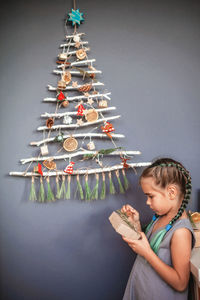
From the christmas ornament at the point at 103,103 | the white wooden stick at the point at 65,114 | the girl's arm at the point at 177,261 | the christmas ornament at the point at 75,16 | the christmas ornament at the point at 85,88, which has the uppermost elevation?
the christmas ornament at the point at 75,16

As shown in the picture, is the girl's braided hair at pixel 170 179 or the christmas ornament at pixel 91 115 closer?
the girl's braided hair at pixel 170 179

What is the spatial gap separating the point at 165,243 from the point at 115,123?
0.69 meters

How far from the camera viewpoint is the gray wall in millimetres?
1380

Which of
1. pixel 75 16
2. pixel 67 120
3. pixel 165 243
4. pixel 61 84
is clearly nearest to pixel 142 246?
pixel 165 243

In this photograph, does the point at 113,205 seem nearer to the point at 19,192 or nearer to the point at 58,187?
the point at 58,187

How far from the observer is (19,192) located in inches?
54.6

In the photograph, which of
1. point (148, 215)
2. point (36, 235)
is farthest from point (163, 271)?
point (36, 235)

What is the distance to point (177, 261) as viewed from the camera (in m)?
0.88

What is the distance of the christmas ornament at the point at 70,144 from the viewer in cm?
131

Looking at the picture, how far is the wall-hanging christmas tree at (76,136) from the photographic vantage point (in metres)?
1.32

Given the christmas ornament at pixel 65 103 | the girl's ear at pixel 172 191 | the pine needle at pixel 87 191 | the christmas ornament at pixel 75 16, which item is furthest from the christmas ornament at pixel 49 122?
the girl's ear at pixel 172 191

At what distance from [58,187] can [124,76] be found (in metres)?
0.71

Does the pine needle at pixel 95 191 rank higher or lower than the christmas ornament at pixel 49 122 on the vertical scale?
lower

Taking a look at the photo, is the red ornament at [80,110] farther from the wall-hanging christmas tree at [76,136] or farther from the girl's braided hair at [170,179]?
the girl's braided hair at [170,179]
